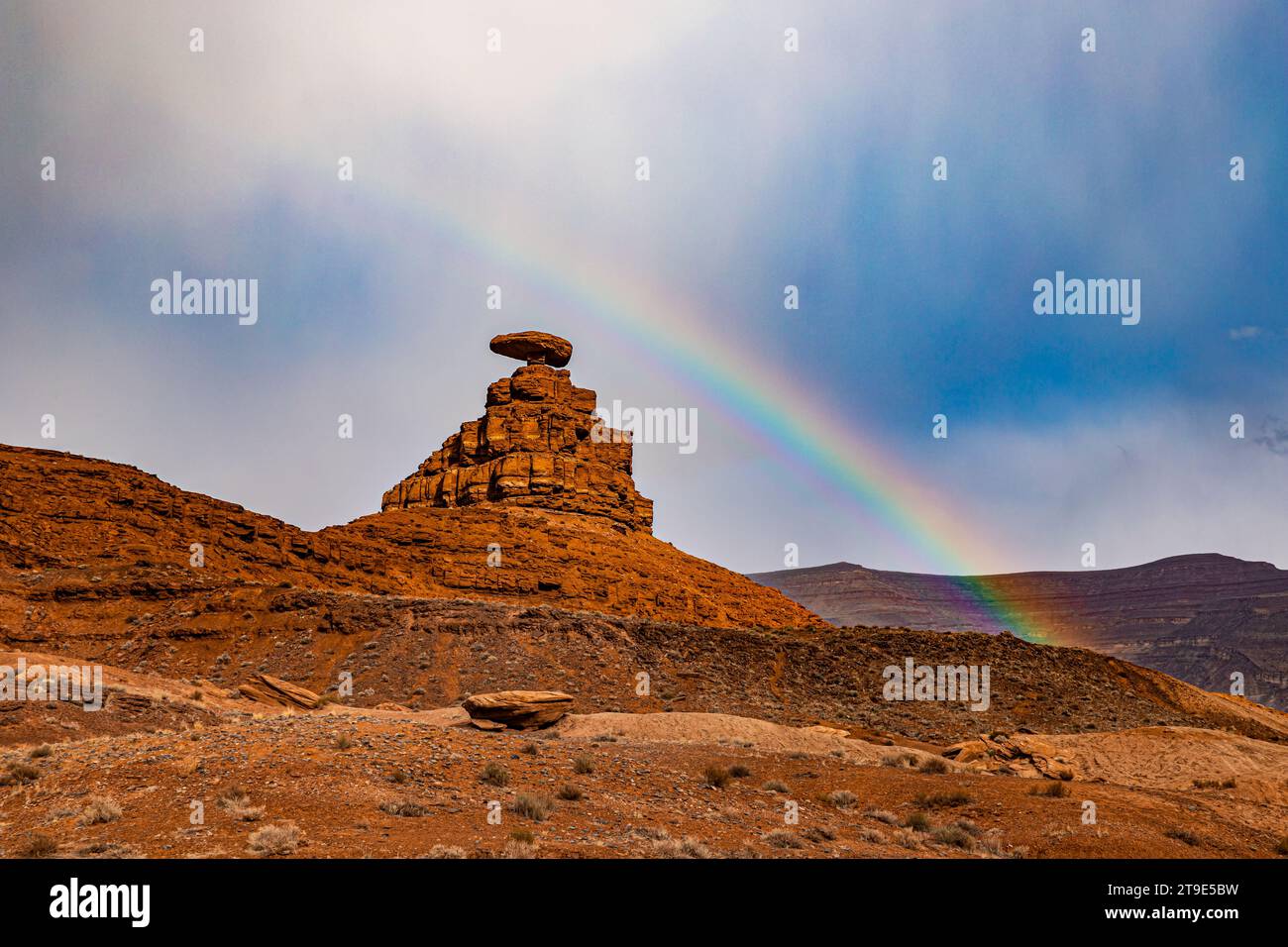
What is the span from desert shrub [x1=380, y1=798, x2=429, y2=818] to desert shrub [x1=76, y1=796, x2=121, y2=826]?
320cm

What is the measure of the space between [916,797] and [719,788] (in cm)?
356

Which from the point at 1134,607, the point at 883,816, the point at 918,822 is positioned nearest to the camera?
the point at 918,822

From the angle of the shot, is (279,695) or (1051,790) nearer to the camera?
(1051,790)

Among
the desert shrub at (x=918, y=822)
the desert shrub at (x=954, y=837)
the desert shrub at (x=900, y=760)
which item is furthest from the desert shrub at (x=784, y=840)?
the desert shrub at (x=900, y=760)

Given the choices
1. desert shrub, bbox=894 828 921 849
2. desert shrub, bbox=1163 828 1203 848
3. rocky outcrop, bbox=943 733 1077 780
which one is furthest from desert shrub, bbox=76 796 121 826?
rocky outcrop, bbox=943 733 1077 780

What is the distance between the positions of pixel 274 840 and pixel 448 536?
164 feet

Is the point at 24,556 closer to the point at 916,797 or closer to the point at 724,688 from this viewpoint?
the point at 724,688

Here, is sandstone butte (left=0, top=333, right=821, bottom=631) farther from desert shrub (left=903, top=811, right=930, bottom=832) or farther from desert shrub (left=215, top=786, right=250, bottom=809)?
desert shrub (left=903, top=811, right=930, bottom=832)

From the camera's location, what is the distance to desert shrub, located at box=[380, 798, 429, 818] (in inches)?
491

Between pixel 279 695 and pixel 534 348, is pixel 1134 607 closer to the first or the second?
pixel 534 348

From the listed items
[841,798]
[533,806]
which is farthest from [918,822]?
[533,806]

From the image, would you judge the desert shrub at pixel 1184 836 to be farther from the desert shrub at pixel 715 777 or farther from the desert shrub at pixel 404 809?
the desert shrub at pixel 404 809

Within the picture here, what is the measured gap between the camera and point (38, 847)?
10.3m
